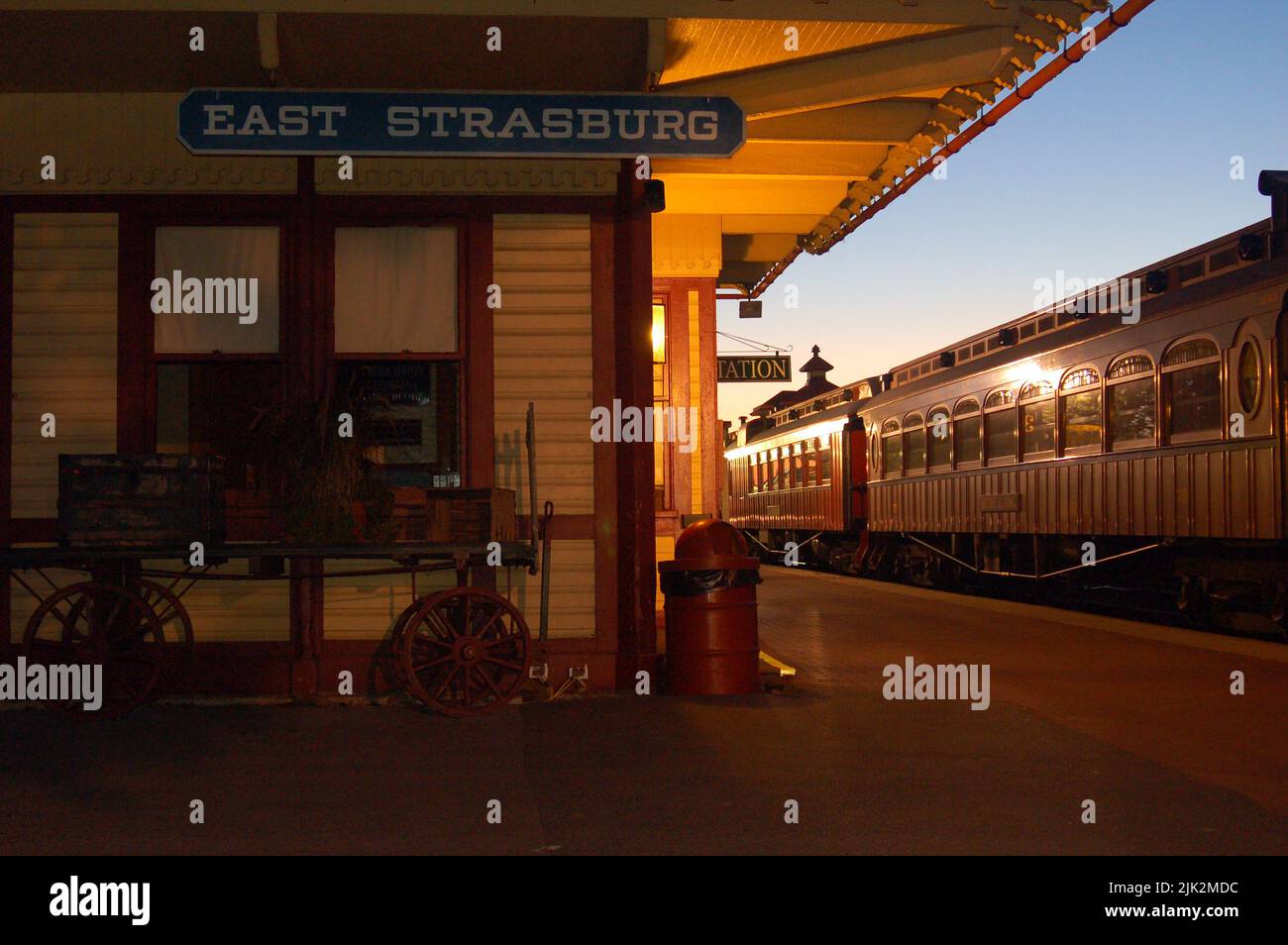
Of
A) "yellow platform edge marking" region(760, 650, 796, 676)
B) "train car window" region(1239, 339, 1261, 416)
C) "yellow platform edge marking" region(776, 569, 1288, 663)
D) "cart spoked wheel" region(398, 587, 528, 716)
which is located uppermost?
"train car window" region(1239, 339, 1261, 416)

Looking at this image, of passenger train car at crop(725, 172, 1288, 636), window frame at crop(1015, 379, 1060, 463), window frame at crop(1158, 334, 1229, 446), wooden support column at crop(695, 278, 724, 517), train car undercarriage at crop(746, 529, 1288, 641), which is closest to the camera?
passenger train car at crop(725, 172, 1288, 636)

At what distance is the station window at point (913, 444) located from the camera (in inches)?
864

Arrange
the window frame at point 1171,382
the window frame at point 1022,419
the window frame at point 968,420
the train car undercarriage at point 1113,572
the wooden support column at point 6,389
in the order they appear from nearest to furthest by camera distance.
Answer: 1. the wooden support column at point 6,389
2. the window frame at point 1171,382
3. the train car undercarriage at point 1113,572
4. the window frame at point 1022,419
5. the window frame at point 968,420

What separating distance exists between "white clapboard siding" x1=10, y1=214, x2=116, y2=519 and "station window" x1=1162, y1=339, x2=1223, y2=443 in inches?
404

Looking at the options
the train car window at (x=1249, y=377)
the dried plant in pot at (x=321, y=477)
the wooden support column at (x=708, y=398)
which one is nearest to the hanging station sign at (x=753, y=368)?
the wooden support column at (x=708, y=398)

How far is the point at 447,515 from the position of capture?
8352mm

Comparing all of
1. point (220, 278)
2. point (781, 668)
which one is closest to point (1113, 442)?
point (781, 668)

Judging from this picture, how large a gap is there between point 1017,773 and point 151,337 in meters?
6.64

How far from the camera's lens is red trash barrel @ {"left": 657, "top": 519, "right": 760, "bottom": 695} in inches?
366

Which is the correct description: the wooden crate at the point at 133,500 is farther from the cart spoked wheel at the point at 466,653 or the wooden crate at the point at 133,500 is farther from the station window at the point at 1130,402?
the station window at the point at 1130,402

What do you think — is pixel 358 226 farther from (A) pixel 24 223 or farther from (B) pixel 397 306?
(A) pixel 24 223

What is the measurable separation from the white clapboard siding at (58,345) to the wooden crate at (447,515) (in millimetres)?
2549

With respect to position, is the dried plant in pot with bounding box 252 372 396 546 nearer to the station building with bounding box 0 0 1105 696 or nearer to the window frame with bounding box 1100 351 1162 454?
the station building with bounding box 0 0 1105 696

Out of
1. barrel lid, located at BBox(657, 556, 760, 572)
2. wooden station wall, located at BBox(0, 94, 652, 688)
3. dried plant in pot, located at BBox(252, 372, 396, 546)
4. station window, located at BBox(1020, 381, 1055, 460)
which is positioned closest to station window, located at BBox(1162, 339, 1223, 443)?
station window, located at BBox(1020, 381, 1055, 460)
